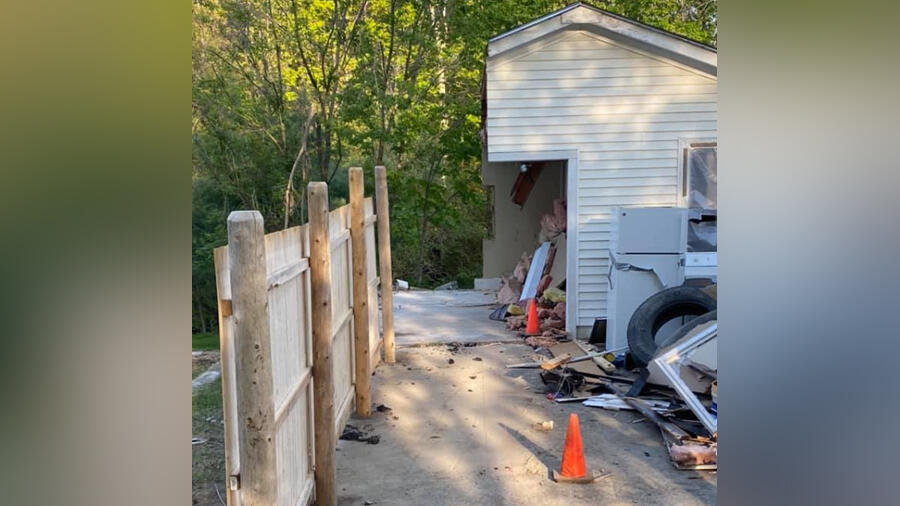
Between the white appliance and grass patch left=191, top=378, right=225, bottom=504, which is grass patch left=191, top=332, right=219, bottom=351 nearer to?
grass patch left=191, top=378, right=225, bottom=504

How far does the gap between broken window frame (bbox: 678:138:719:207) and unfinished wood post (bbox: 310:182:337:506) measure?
7112mm

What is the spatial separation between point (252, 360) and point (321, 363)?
1.76m

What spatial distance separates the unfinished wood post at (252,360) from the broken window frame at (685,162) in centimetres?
862

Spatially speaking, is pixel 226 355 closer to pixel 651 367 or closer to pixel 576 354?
pixel 651 367

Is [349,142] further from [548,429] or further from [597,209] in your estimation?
[548,429]

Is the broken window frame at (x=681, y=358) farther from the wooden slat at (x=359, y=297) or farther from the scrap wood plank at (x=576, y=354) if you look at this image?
the wooden slat at (x=359, y=297)

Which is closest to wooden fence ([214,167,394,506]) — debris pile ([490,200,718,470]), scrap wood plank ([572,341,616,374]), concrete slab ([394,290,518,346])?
debris pile ([490,200,718,470])

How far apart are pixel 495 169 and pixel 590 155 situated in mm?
5739

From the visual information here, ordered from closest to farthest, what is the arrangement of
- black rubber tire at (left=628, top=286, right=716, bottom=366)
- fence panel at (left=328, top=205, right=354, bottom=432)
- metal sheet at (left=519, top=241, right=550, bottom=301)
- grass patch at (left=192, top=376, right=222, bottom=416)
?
fence panel at (left=328, top=205, right=354, bottom=432)
grass patch at (left=192, top=376, right=222, bottom=416)
black rubber tire at (left=628, top=286, right=716, bottom=366)
metal sheet at (left=519, top=241, right=550, bottom=301)

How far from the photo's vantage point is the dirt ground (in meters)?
5.45

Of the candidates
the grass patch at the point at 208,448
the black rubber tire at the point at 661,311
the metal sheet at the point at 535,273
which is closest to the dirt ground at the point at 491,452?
the grass patch at the point at 208,448
